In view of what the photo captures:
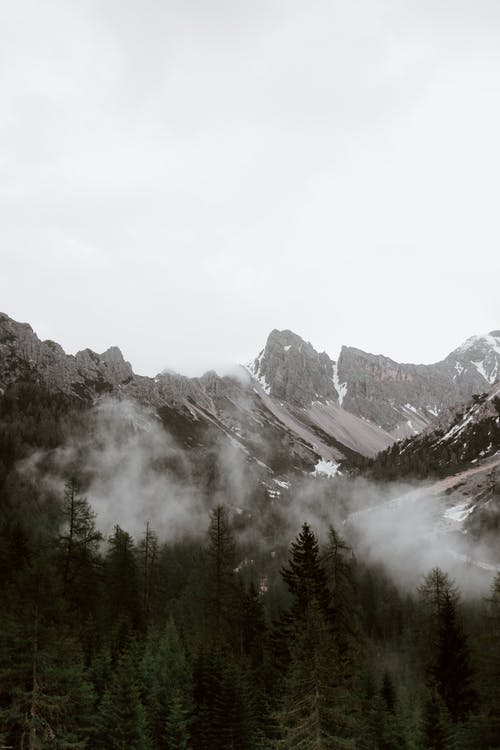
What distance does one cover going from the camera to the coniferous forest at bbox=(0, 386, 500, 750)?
23922 millimetres

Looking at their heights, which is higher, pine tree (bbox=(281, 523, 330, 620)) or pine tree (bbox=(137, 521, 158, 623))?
pine tree (bbox=(137, 521, 158, 623))

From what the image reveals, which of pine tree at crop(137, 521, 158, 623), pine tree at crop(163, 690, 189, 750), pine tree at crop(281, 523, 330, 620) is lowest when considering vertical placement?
pine tree at crop(163, 690, 189, 750)

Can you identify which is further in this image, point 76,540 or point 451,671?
point 76,540

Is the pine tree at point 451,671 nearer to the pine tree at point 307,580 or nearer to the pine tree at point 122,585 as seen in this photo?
the pine tree at point 307,580

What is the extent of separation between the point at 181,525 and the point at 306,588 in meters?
168

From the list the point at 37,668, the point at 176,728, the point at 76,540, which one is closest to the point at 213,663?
the point at 176,728

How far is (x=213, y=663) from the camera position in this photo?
35.0 meters

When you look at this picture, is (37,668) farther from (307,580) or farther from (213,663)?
(307,580)

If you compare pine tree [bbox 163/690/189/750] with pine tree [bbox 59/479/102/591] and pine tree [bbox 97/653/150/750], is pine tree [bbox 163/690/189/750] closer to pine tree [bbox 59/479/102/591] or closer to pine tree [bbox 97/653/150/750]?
pine tree [bbox 97/653/150/750]

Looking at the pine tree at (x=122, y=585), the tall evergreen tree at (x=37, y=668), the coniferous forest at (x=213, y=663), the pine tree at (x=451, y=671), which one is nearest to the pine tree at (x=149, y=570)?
the coniferous forest at (x=213, y=663)

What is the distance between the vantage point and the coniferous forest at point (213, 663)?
23922 mm

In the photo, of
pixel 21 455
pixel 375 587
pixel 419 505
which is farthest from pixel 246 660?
pixel 21 455

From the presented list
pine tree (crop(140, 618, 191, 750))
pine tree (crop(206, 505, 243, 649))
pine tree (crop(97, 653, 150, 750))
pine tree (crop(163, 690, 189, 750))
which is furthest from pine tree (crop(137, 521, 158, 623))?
pine tree (crop(97, 653, 150, 750))

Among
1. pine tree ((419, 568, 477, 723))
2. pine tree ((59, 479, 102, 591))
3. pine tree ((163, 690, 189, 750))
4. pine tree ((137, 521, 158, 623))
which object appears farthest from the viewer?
pine tree ((137, 521, 158, 623))
